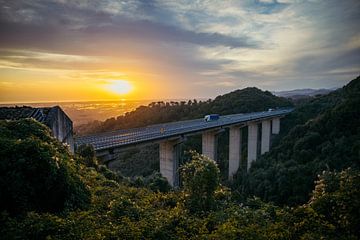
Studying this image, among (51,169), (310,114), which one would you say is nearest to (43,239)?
(51,169)

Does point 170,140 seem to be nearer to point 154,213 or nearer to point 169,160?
point 169,160

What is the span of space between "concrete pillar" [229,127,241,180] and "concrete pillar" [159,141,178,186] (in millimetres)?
19678

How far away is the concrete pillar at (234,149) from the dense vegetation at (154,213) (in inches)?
1420

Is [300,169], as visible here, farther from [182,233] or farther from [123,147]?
[182,233]

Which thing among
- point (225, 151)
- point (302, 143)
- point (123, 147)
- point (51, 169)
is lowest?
point (225, 151)

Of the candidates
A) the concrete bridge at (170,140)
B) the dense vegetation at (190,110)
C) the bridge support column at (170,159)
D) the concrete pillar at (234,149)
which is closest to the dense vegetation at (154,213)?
the concrete bridge at (170,140)

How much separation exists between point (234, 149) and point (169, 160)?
832 inches

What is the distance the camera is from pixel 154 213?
9.94 metres

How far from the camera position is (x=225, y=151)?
201ft

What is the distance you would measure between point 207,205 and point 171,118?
77170mm

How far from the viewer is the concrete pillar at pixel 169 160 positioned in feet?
101

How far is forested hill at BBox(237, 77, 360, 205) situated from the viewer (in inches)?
1220

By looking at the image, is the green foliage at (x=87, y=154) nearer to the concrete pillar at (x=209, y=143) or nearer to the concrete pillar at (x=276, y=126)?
the concrete pillar at (x=209, y=143)

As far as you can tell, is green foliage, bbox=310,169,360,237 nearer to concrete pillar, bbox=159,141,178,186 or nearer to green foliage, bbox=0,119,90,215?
green foliage, bbox=0,119,90,215
